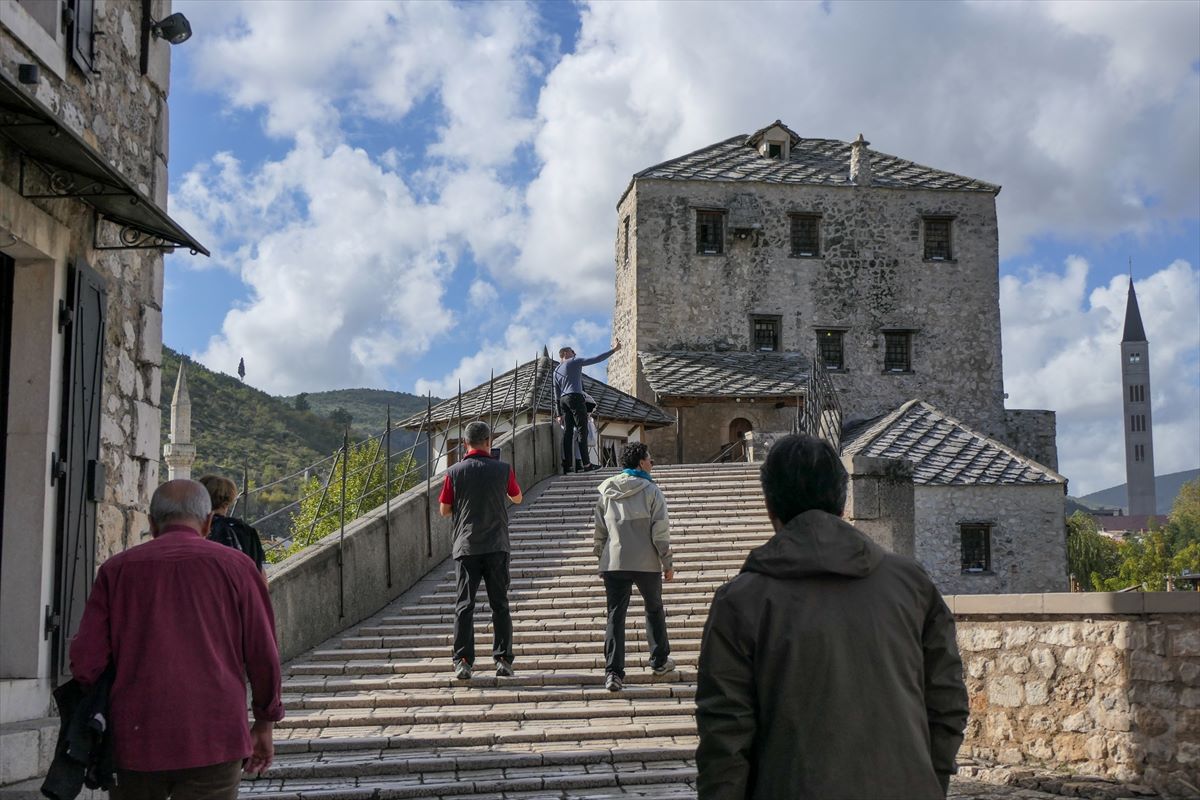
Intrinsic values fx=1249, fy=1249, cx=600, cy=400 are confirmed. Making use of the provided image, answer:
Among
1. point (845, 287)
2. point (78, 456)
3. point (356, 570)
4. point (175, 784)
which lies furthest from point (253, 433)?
point (175, 784)

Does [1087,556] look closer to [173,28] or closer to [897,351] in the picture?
[897,351]

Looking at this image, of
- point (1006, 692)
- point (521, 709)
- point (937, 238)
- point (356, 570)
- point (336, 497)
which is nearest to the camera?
point (1006, 692)

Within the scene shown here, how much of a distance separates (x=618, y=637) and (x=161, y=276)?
12.8 ft

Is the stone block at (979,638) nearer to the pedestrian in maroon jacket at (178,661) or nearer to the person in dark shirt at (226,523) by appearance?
the person in dark shirt at (226,523)

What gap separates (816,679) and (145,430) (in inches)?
224

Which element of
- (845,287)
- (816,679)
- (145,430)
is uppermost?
(845,287)

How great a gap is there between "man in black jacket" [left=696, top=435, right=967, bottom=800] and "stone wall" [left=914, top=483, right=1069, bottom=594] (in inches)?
1011

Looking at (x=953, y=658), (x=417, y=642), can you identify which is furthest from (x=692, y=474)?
(x=953, y=658)

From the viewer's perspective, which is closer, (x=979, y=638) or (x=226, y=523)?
(x=226, y=523)

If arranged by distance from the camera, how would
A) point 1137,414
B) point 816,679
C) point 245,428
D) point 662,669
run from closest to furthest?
point 816,679, point 662,669, point 245,428, point 1137,414

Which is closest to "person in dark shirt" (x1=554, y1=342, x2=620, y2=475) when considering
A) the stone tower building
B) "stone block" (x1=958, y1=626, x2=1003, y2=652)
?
"stone block" (x1=958, y1=626, x2=1003, y2=652)

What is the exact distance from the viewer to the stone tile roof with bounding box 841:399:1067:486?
91.2ft

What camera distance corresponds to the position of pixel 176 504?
4270 millimetres

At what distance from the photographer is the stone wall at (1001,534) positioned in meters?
28.0
